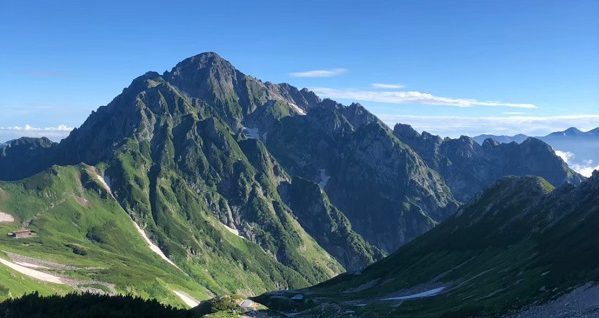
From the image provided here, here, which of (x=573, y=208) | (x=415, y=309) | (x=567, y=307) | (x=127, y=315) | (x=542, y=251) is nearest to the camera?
(x=127, y=315)


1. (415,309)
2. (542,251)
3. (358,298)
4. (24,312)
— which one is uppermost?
(24,312)

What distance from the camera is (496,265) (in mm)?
122750

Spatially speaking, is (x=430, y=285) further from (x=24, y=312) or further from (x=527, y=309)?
(x=24, y=312)

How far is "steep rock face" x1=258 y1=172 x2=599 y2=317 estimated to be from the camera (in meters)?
74.0

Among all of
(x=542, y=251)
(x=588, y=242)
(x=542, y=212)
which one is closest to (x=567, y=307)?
(x=588, y=242)

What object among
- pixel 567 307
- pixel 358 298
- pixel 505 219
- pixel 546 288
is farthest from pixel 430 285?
pixel 567 307

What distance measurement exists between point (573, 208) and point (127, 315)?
128326mm

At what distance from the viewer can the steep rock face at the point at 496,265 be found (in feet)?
243

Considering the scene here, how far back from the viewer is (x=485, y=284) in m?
99.4

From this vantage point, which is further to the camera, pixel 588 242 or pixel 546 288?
pixel 588 242

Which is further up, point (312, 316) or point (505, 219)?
point (505, 219)

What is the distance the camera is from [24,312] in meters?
41.1

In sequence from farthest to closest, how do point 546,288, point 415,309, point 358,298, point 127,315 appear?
point 358,298
point 415,309
point 546,288
point 127,315

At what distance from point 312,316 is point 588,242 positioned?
181 ft
